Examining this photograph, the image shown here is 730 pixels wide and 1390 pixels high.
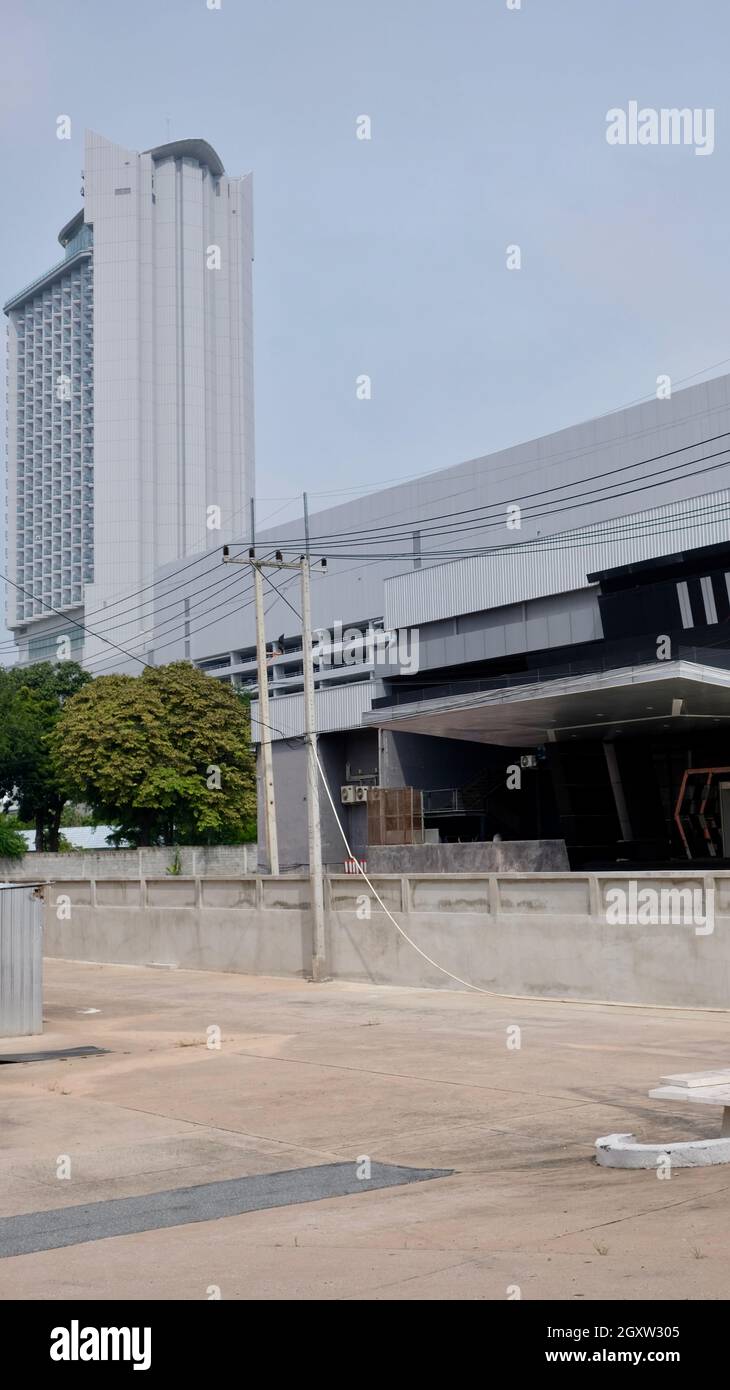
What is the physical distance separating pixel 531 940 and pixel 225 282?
156m

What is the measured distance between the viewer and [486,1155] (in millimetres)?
10273

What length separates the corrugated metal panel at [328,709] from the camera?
194 ft

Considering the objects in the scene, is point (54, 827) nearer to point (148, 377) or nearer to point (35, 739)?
point (35, 739)

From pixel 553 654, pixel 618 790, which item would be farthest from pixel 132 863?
pixel 618 790

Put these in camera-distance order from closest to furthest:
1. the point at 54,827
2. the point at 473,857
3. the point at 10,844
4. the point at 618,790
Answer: the point at 473,857 < the point at 618,790 < the point at 10,844 < the point at 54,827

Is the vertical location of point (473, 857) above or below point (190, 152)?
below

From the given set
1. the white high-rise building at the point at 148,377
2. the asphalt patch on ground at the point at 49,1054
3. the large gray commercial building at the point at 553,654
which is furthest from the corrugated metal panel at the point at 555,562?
the white high-rise building at the point at 148,377

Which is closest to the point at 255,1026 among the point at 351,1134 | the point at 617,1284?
the point at 351,1134

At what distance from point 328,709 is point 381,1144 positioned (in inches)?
1966

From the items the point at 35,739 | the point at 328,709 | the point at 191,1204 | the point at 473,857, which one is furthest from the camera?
the point at 35,739

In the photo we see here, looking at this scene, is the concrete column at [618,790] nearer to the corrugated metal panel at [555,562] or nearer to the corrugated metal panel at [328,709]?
the corrugated metal panel at [555,562]

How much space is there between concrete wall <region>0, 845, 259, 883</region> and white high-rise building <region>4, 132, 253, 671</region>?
75.6m

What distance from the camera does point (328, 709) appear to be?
199 ft

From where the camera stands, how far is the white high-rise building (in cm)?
15462
